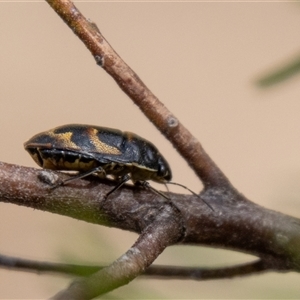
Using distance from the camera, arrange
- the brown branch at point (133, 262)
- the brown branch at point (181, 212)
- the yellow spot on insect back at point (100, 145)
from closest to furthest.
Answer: the brown branch at point (133, 262)
the brown branch at point (181, 212)
the yellow spot on insect back at point (100, 145)

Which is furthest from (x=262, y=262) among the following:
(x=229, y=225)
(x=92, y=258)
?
(x=92, y=258)

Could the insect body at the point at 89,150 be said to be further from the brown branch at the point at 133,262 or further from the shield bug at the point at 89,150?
the brown branch at the point at 133,262

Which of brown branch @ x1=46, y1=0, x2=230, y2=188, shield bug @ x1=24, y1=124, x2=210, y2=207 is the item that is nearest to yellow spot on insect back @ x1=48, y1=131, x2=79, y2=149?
shield bug @ x1=24, y1=124, x2=210, y2=207

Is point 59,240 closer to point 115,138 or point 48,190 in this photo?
point 48,190

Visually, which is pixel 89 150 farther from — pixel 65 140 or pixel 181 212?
pixel 181 212

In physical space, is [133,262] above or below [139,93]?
below

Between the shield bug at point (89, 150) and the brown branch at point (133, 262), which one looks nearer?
the brown branch at point (133, 262)

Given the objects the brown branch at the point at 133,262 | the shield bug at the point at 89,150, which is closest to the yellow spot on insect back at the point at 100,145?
the shield bug at the point at 89,150

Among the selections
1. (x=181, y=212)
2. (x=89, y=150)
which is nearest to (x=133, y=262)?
(x=181, y=212)
